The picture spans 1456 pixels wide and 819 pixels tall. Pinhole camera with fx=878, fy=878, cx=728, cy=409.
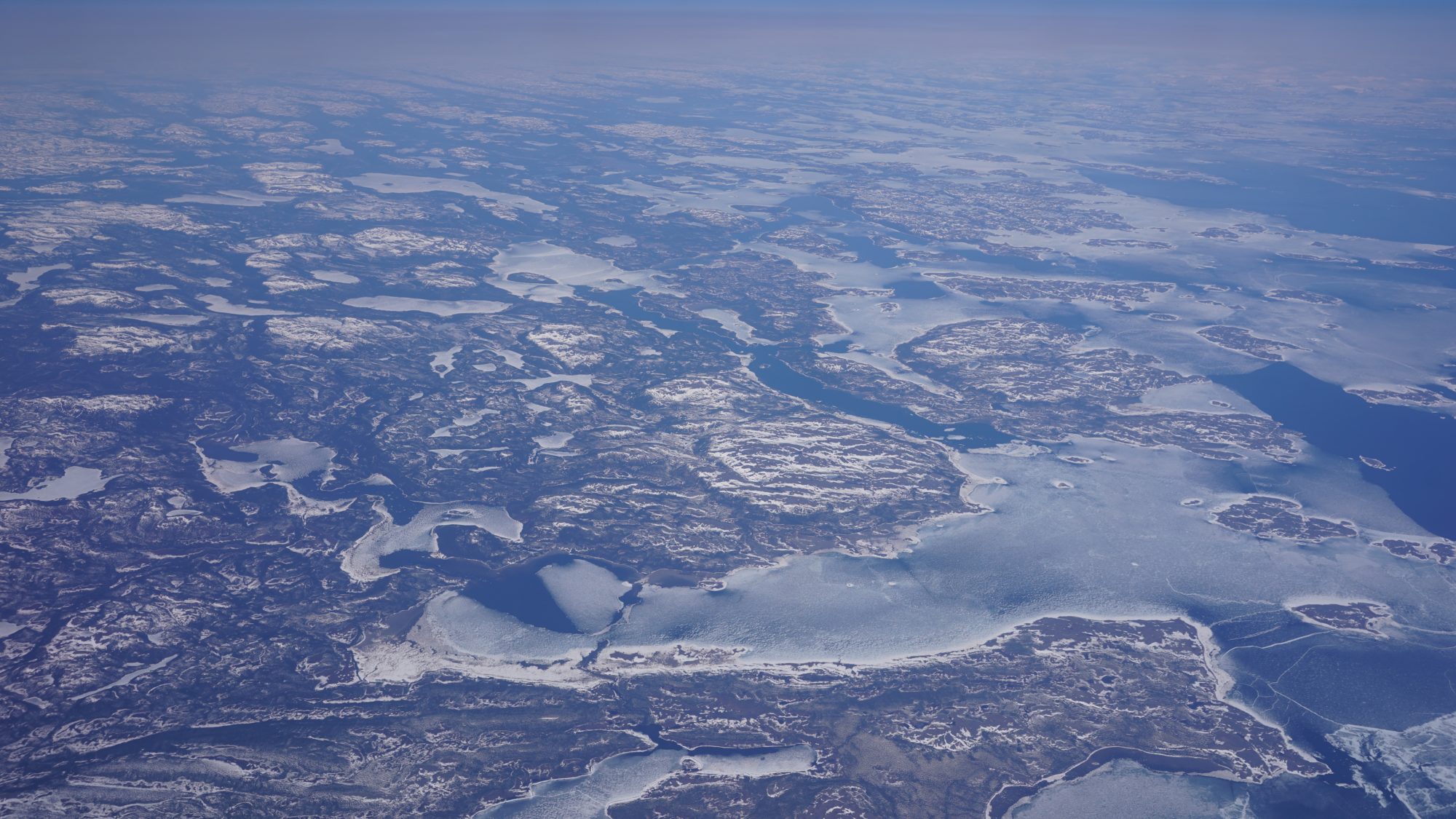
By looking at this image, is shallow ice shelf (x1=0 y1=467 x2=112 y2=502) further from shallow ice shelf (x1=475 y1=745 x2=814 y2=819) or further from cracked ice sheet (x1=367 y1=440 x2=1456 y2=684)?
shallow ice shelf (x1=475 y1=745 x2=814 y2=819)

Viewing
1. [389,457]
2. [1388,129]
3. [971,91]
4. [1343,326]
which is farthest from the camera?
[971,91]

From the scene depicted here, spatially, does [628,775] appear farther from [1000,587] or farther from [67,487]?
[67,487]

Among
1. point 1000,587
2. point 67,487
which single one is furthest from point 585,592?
point 67,487

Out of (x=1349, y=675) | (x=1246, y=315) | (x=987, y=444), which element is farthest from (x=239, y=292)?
(x=1246, y=315)

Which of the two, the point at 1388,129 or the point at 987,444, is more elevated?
the point at 1388,129

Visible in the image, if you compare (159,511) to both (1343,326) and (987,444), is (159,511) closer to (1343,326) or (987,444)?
(987,444)

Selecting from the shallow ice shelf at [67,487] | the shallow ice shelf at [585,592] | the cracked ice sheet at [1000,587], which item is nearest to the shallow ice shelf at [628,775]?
the cracked ice sheet at [1000,587]

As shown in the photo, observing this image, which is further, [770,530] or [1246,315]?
[1246,315]

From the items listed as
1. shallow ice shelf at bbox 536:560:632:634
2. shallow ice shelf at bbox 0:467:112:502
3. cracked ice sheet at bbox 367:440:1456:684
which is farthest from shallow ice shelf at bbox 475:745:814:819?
shallow ice shelf at bbox 0:467:112:502
